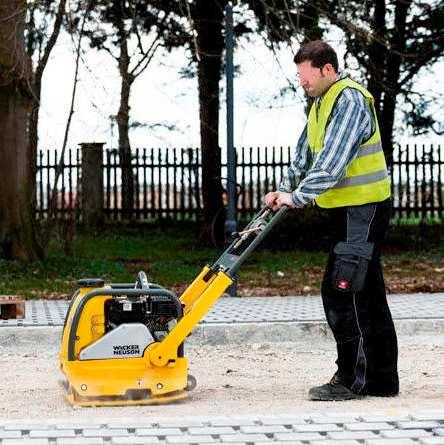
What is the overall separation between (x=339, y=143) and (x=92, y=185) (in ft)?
76.8

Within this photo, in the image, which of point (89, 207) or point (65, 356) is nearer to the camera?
point (65, 356)

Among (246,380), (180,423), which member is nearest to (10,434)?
(180,423)

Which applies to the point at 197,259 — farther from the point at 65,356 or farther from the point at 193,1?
the point at 65,356


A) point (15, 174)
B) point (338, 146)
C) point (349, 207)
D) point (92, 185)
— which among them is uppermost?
point (338, 146)

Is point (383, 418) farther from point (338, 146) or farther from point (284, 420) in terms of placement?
point (338, 146)

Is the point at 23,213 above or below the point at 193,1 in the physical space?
below

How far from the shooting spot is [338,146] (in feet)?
23.5

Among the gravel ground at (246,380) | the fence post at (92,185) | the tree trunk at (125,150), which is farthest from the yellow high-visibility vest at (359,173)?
the fence post at (92,185)

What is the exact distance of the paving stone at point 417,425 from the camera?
575 cm

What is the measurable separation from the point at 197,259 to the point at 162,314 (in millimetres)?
13844

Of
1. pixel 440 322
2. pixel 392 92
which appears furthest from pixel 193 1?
pixel 440 322

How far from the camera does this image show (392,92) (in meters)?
22.2

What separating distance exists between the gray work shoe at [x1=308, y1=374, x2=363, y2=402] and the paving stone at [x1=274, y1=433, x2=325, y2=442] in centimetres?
175

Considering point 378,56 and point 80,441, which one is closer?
point 80,441
